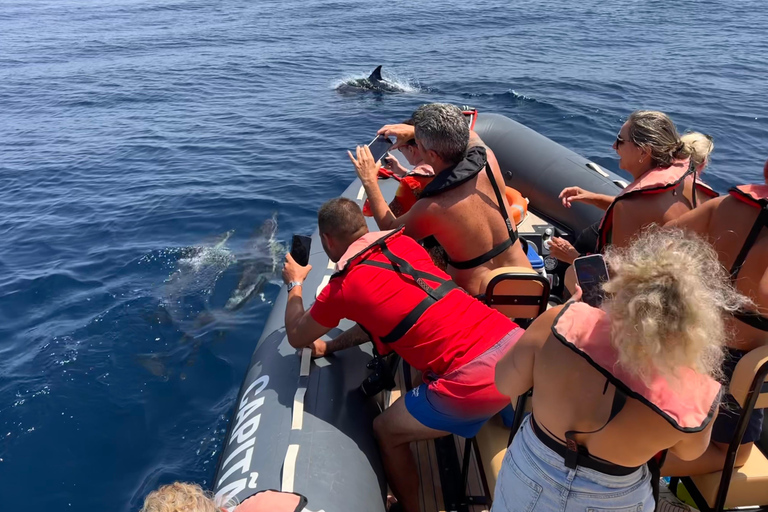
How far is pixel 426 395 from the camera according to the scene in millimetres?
2438

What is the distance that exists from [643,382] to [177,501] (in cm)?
122

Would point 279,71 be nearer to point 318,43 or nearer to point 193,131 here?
point 318,43

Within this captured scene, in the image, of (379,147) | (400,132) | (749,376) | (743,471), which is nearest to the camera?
(749,376)

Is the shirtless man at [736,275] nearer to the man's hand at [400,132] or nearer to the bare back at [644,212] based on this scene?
the bare back at [644,212]

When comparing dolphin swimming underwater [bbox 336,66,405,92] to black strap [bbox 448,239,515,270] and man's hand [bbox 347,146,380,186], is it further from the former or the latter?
black strap [bbox 448,239,515,270]

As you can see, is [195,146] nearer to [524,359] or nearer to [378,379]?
[378,379]

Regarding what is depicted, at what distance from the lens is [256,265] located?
655cm

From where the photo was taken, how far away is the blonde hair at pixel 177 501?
144 centimetres

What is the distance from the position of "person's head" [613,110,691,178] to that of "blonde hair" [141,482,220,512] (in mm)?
2407

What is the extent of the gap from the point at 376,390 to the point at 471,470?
2.43 feet

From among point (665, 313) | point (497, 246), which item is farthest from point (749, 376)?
point (497, 246)

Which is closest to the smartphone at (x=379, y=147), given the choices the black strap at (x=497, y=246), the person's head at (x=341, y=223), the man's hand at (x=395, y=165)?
the man's hand at (x=395, y=165)

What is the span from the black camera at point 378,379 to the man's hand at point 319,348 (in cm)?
32

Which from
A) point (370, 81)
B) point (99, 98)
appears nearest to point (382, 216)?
point (370, 81)
